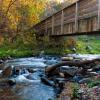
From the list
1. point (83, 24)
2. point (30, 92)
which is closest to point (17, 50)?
point (83, 24)

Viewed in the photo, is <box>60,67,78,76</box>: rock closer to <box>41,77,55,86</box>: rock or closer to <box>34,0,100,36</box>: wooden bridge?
<box>41,77,55,86</box>: rock

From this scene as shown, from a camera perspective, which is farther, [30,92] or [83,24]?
[83,24]

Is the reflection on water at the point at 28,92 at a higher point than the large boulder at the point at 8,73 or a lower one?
Result: lower

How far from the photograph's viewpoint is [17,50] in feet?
116

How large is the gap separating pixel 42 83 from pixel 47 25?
59.6ft

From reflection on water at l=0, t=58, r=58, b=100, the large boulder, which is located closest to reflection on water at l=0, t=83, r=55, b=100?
reflection on water at l=0, t=58, r=58, b=100

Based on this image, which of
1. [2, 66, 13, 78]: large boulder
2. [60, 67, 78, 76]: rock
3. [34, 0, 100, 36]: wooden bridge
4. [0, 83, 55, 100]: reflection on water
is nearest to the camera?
[0, 83, 55, 100]: reflection on water

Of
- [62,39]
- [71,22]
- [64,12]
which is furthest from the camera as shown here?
[62,39]

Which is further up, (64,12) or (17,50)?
(64,12)

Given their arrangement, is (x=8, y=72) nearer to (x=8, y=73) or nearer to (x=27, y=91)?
(x=8, y=73)

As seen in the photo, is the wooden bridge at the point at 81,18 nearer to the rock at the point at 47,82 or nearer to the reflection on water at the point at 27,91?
the rock at the point at 47,82

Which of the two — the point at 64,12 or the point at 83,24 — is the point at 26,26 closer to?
the point at 64,12

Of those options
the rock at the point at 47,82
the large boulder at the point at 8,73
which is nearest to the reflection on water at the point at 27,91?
the rock at the point at 47,82

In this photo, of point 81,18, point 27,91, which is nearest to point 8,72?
point 27,91
